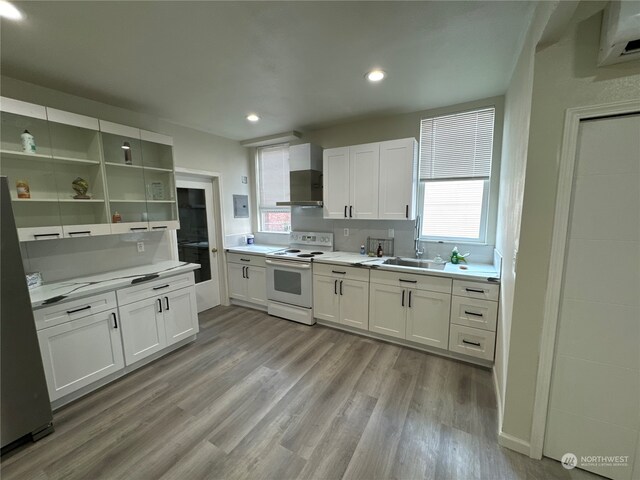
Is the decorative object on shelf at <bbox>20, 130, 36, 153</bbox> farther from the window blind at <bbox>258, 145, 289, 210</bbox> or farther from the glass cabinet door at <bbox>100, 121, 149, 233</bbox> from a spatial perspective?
the window blind at <bbox>258, 145, 289, 210</bbox>

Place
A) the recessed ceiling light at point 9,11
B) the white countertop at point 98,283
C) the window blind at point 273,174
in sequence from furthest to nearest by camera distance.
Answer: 1. the window blind at point 273,174
2. the white countertop at point 98,283
3. the recessed ceiling light at point 9,11

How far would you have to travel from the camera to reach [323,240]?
3.88m

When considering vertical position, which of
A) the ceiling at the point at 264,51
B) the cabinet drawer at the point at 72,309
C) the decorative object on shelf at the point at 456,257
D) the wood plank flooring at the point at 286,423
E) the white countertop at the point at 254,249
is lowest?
the wood plank flooring at the point at 286,423

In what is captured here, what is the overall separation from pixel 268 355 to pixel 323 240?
1.81 metres

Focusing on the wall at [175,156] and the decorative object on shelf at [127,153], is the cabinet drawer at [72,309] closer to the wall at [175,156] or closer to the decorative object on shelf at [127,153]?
the wall at [175,156]

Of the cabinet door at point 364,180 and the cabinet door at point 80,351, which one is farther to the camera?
the cabinet door at point 364,180

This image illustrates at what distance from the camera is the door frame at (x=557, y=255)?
1273 millimetres

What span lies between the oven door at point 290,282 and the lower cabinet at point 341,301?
12 centimetres

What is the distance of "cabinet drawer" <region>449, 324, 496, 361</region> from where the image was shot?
2.39 metres

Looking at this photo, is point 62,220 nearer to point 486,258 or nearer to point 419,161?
point 419,161

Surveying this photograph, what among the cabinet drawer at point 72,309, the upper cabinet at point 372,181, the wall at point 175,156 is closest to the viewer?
the cabinet drawer at point 72,309

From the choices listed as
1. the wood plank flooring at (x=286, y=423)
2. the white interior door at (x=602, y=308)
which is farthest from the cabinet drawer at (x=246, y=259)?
the white interior door at (x=602, y=308)

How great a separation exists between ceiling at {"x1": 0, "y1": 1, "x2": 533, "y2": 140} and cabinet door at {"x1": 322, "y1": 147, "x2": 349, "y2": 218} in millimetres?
676

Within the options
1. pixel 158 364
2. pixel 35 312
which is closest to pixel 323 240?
pixel 158 364
